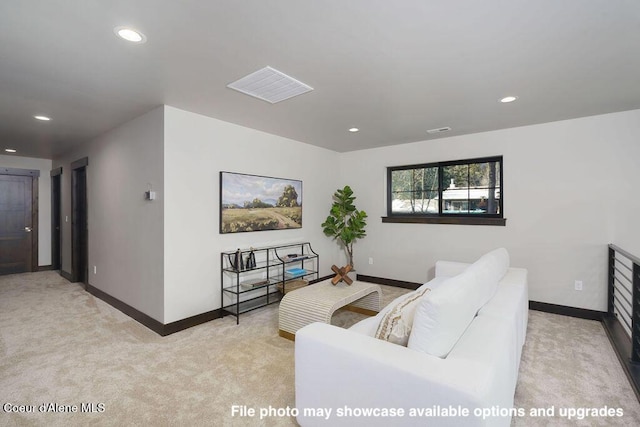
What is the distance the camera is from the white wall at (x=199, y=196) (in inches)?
124

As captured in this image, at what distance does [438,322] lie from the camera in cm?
141

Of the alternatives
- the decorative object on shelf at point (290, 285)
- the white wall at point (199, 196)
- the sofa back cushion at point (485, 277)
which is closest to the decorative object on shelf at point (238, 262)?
the white wall at point (199, 196)

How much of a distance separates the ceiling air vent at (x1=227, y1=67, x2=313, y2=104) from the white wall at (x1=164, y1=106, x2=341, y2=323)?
100 centimetres

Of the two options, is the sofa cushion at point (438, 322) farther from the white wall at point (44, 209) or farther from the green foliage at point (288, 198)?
the white wall at point (44, 209)

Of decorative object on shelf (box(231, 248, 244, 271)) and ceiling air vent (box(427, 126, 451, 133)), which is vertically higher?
ceiling air vent (box(427, 126, 451, 133))

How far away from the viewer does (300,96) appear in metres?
2.82

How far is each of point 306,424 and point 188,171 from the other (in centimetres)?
273

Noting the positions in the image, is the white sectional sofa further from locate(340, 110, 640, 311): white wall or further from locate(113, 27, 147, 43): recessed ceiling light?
locate(340, 110, 640, 311): white wall

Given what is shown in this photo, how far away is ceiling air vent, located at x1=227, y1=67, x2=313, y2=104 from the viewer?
2.38 m

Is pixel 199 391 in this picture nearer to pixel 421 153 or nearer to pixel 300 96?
pixel 300 96

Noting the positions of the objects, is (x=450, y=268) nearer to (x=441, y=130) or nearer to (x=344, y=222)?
(x=441, y=130)

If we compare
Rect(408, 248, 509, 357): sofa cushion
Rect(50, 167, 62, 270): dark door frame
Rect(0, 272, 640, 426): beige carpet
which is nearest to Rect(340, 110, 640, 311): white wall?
Rect(0, 272, 640, 426): beige carpet

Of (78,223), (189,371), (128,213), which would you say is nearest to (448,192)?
(189,371)

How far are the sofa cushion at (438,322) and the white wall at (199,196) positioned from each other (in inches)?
105
